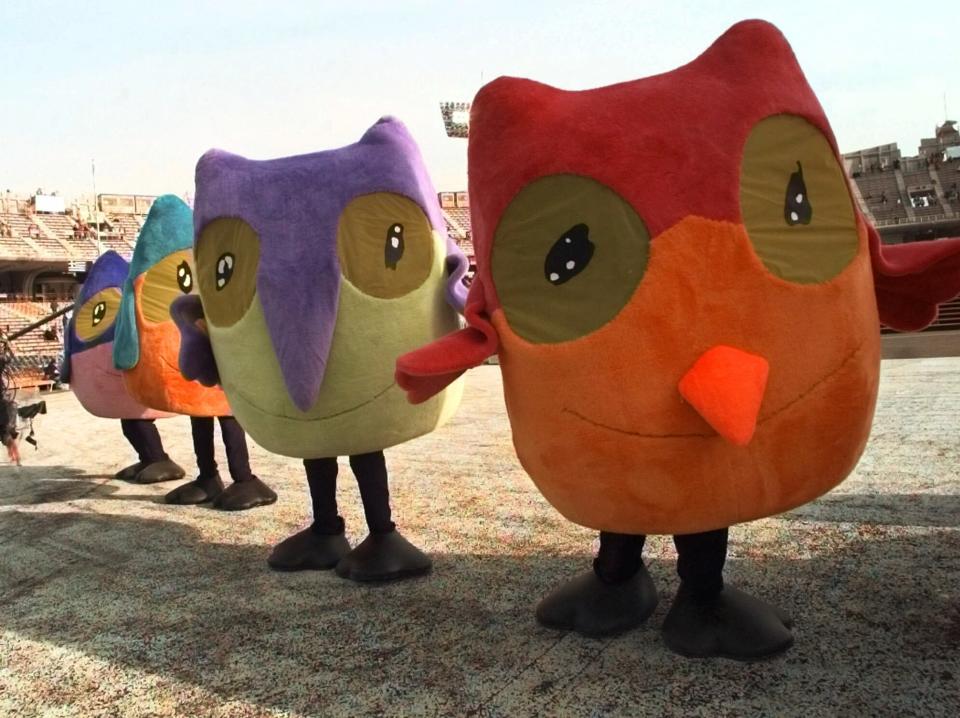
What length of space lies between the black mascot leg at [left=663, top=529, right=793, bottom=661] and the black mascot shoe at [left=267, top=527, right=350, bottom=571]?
60.8 inches

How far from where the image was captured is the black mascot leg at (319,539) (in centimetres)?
336

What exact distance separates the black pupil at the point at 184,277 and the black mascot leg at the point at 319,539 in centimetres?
171

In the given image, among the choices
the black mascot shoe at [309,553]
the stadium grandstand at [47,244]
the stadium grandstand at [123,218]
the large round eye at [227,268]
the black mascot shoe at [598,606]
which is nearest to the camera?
the black mascot shoe at [598,606]

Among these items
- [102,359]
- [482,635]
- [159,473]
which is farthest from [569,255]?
[159,473]

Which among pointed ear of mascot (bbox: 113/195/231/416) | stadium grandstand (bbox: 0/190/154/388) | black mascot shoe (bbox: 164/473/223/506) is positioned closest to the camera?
pointed ear of mascot (bbox: 113/195/231/416)

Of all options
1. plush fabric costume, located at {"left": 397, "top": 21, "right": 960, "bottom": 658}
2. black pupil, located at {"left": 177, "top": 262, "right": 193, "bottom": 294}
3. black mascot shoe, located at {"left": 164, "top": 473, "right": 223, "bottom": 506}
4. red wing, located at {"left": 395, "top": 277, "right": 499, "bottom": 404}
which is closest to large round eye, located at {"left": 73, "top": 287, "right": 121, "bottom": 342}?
black pupil, located at {"left": 177, "top": 262, "right": 193, "bottom": 294}

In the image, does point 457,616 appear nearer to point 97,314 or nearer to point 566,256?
point 566,256

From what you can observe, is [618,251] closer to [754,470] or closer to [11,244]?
[754,470]

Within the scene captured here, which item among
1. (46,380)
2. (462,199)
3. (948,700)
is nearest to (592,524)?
(948,700)

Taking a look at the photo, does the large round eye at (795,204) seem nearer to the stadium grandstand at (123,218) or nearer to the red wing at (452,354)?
the red wing at (452,354)

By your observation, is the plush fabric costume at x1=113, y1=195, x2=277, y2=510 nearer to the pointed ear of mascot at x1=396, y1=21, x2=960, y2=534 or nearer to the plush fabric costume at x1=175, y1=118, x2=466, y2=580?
Answer: the plush fabric costume at x1=175, y1=118, x2=466, y2=580

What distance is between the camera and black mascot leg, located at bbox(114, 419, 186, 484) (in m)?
5.70

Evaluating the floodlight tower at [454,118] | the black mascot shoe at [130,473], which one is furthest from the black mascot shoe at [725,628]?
the floodlight tower at [454,118]

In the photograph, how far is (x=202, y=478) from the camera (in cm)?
498
